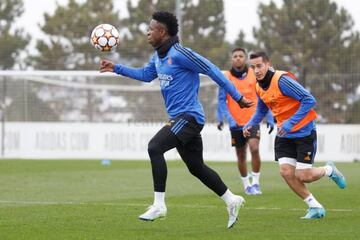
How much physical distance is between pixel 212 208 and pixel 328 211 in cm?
152

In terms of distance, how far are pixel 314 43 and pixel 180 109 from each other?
21.5m

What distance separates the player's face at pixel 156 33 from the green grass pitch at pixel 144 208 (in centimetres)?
204

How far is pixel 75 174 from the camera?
19.7 m

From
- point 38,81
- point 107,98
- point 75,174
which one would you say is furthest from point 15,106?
point 75,174

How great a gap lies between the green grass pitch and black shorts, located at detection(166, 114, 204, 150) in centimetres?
97

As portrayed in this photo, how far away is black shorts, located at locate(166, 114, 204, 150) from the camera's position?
32.4 feet

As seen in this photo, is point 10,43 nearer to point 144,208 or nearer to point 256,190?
point 256,190

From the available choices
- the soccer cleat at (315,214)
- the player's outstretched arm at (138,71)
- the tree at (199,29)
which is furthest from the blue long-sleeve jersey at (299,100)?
the tree at (199,29)

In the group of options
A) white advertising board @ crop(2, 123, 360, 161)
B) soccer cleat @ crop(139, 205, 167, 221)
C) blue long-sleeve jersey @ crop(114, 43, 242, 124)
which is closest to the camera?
soccer cleat @ crop(139, 205, 167, 221)

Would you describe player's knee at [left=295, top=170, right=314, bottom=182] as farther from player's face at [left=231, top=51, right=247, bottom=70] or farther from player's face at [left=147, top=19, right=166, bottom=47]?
player's face at [left=231, top=51, right=247, bottom=70]

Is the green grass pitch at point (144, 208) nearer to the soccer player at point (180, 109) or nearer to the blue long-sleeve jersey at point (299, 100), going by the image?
the soccer player at point (180, 109)

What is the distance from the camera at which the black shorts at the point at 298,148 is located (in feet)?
35.8

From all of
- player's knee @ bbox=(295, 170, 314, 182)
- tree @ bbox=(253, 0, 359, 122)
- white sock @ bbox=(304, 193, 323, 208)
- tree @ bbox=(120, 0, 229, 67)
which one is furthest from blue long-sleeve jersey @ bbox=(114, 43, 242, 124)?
tree @ bbox=(120, 0, 229, 67)

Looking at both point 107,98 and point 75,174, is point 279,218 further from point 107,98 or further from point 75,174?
point 107,98
